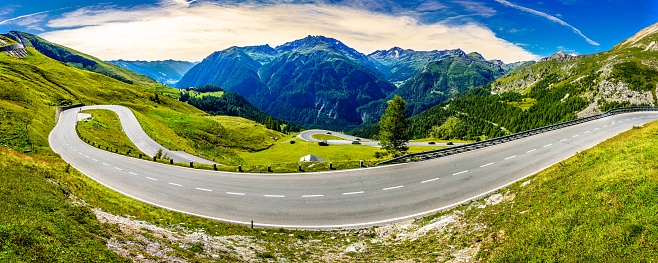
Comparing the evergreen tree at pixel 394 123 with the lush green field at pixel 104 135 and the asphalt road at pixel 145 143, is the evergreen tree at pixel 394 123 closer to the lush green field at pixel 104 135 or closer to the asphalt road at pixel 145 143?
the asphalt road at pixel 145 143

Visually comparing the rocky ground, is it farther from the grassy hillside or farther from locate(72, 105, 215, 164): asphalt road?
locate(72, 105, 215, 164): asphalt road

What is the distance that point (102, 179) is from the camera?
2830 centimetres

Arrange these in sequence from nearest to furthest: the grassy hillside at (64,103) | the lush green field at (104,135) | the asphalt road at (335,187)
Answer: the asphalt road at (335,187)
the grassy hillside at (64,103)
the lush green field at (104,135)

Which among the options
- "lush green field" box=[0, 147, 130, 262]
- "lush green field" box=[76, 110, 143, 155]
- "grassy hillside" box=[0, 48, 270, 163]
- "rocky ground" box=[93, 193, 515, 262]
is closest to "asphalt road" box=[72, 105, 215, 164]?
"lush green field" box=[76, 110, 143, 155]

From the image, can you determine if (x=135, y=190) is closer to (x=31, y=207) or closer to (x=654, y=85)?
(x=31, y=207)

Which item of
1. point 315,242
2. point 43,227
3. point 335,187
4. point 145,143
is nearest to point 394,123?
point 335,187

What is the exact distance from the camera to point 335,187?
73.3ft

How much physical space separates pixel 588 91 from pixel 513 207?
235 m

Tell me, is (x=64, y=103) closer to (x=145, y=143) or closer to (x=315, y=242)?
(x=145, y=143)

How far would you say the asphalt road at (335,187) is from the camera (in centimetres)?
1888

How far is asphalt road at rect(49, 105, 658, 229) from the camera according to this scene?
18875 millimetres

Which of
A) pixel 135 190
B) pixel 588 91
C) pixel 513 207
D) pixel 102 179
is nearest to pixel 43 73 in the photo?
pixel 102 179

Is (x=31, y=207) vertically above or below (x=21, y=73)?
below

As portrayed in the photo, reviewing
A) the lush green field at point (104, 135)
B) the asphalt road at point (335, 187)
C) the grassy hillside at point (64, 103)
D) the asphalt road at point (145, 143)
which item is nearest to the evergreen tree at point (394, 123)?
the asphalt road at point (335, 187)
